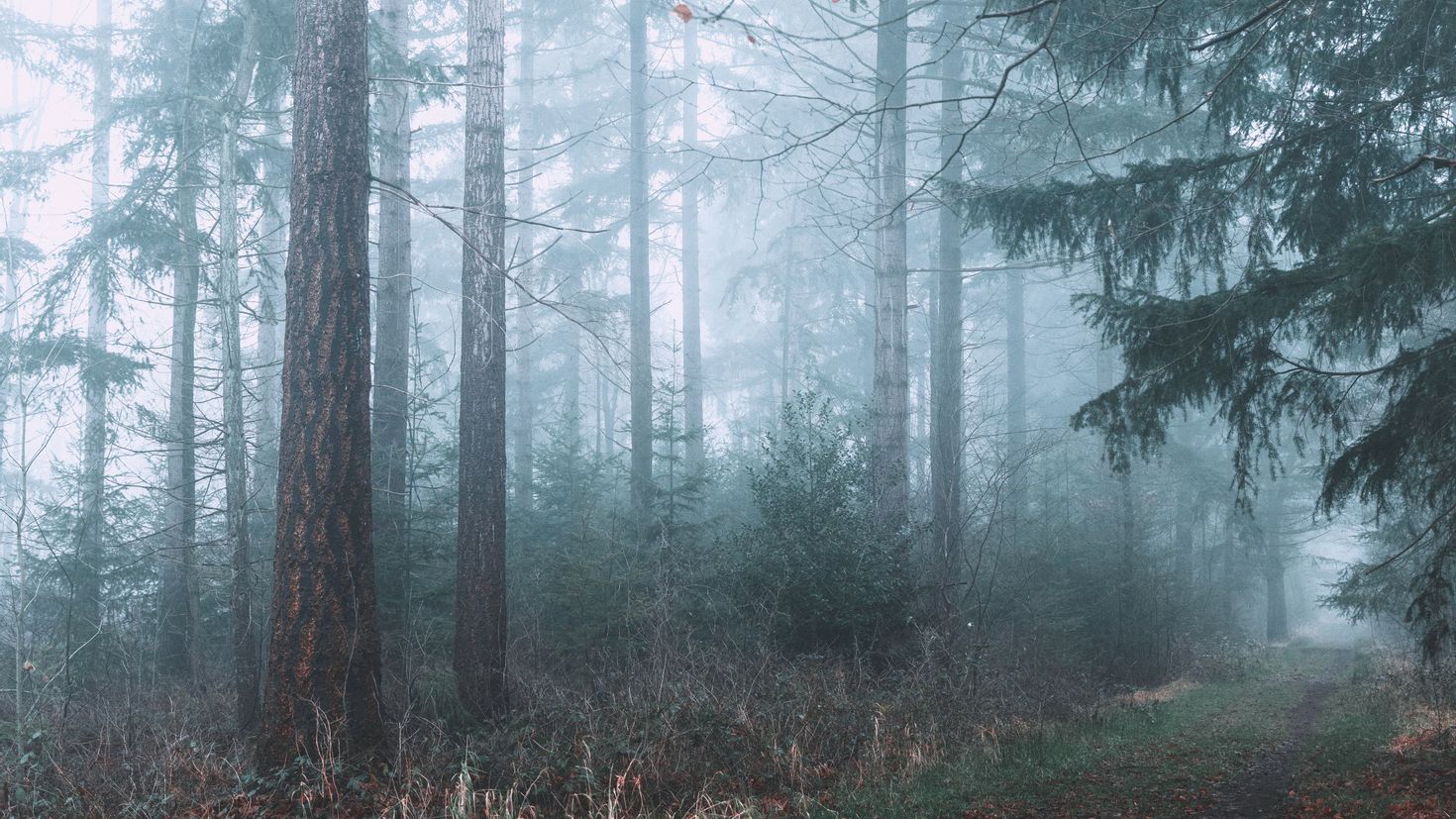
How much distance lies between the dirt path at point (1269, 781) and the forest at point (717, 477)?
0.10 m

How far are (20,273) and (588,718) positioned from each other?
18.6 m

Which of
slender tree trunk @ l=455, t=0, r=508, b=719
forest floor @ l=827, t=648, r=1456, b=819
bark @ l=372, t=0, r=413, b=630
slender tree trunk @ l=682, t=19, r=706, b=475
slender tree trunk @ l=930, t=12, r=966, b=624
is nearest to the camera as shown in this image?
forest floor @ l=827, t=648, r=1456, b=819

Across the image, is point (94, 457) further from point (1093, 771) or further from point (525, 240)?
point (1093, 771)

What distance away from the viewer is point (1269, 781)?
7625mm

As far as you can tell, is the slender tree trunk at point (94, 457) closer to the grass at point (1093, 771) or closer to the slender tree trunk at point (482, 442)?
the slender tree trunk at point (482, 442)

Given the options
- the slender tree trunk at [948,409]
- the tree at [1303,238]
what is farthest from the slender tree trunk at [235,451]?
Answer: the tree at [1303,238]

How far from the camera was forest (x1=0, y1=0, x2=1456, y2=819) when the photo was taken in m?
6.70

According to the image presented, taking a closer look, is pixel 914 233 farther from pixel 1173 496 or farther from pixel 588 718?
pixel 588 718

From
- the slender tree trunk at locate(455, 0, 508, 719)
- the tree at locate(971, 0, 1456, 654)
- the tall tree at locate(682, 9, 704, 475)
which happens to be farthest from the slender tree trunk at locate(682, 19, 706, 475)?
the tree at locate(971, 0, 1456, 654)

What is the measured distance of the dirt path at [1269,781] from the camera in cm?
649

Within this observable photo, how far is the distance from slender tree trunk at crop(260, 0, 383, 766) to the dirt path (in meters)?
6.28

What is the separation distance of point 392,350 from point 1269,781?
1190 cm


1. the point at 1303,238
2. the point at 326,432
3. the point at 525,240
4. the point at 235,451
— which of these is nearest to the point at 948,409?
the point at 1303,238

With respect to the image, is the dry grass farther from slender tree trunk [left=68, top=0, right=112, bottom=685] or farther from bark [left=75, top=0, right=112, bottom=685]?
slender tree trunk [left=68, top=0, right=112, bottom=685]
